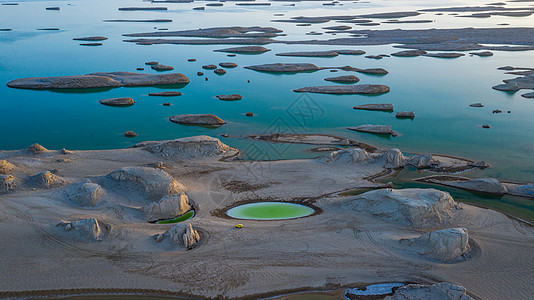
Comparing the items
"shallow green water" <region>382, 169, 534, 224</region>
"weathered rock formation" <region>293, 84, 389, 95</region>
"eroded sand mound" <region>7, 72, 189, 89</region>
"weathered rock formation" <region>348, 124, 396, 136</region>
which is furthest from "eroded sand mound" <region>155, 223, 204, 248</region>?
"eroded sand mound" <region>7, 72, 189, 89</region>

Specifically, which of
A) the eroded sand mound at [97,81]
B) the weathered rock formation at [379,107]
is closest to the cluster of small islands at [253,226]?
the weathered rock formation at [379,107]

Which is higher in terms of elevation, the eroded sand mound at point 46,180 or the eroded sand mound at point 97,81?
the eroded sand mound at point 97,81

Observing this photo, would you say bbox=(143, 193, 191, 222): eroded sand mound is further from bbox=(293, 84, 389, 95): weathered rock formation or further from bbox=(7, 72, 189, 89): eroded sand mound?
bbox=(7, 72, 189, 89): eroded sand mound

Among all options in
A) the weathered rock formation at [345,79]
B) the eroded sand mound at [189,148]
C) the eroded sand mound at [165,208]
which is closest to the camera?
the eroded sand mound at [165,208]

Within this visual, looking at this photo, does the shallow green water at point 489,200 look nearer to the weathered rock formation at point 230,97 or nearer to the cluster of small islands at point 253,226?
the cluster of small islands at point 253,226

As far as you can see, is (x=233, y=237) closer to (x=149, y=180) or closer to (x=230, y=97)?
(x=149, y=180)

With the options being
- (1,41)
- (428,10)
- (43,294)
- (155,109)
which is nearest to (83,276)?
(43,294)

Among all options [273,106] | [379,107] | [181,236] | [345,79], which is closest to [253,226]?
[181,236]
